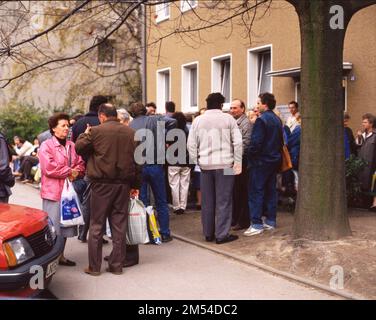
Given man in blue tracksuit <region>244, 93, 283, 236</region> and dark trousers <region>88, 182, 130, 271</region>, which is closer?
dark trousers <region>88, 182, 130, 271</region>

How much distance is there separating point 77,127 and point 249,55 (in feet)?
29.1

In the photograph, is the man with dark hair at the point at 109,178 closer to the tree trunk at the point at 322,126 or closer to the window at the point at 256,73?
the tree trunk at the point at 322,126

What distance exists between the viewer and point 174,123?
10.3m

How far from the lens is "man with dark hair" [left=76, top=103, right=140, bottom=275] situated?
273 inches

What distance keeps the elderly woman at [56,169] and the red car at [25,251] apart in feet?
3.68

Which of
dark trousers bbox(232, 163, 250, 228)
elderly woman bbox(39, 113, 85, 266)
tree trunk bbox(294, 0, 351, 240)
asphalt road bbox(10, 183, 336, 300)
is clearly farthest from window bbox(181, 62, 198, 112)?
elderly woman bbox(39, 113, 85, 266)

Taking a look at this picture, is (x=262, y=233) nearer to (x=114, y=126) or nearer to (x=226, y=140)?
(x=226, y=140)

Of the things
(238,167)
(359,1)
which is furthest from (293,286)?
(359,1)

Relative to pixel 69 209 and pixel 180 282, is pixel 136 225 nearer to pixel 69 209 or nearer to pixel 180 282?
pixel 69 209

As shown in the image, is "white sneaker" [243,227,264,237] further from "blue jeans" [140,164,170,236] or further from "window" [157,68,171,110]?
"window" [157,68,171,110]

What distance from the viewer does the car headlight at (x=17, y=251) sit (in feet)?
17.3

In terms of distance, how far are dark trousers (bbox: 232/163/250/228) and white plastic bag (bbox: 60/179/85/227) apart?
3.12 m

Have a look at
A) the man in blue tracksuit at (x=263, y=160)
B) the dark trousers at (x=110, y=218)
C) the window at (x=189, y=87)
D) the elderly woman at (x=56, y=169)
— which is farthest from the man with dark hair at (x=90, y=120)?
the window at (x=189, y=87)

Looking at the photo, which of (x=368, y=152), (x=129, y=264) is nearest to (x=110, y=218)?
(x=129, y=264)
